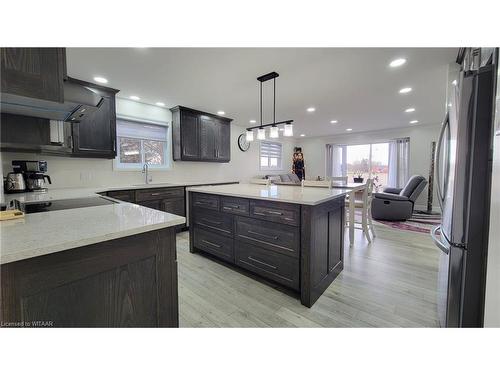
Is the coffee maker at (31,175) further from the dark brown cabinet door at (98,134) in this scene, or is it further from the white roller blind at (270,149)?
the white roller blind at (270,149)

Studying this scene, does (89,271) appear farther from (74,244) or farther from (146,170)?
(146,170)

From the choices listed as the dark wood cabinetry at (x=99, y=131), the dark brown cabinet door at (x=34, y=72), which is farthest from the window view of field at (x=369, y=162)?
the dark brown cabinet door at (x=34, y=72)

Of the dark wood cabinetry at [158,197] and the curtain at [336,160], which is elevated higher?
the curtain at [336,160]

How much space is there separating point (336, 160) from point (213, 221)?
6.38m

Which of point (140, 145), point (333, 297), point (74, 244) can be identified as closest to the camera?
point (74, 244)

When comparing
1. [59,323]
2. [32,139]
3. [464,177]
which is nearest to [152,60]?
[32,139]

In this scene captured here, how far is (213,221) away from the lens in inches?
103

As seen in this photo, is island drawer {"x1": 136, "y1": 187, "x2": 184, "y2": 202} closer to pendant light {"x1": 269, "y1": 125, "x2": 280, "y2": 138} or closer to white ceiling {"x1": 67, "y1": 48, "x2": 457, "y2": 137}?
white ceiling {"x1": 67, "y1": 48, "x2": 457, "y2": 137}

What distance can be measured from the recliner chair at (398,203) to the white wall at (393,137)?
1.78 metres

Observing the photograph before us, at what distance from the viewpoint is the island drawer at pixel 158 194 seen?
334 centimetres

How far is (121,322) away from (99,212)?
24.8 inches

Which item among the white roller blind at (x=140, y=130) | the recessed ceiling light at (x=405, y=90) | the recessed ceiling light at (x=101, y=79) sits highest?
the recessed ceiling light at (x=405, y=90)

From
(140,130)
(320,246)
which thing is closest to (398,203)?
(320,246)

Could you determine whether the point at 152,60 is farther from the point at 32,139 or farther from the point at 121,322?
the point at 121,322
